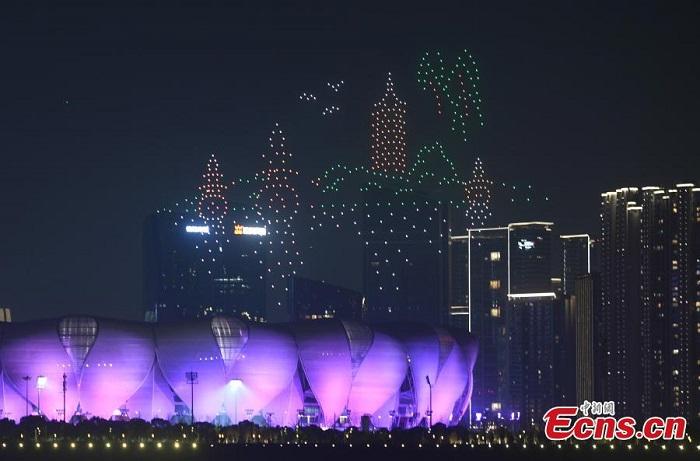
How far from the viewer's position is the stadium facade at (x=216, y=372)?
134000 mm

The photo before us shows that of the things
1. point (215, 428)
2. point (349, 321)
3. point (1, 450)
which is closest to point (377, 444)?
point (215, 428)

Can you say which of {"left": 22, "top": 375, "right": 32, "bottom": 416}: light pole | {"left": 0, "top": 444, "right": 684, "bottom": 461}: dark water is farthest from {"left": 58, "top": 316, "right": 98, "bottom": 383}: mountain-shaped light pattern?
{"left": 0, "top": 444, "right": 684, "bottom": 461}: dark water

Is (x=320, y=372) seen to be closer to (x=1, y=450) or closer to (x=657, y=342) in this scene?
(x=1, y=450)

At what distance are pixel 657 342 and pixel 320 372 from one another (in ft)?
219

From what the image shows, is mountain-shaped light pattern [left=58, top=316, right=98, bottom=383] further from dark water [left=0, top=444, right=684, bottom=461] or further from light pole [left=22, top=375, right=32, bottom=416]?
dark water [left=0, top=444, right=684, bottom=461]

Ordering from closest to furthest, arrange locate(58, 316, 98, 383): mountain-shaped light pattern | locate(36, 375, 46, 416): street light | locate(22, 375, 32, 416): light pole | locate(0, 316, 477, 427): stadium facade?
locate(36, 375, 46, 416): street light → locate(22, 375, 32, 416): light pole → locate(58, 316, 98, 383): mountain-shaped light pattern → locate(0, 316, 477, 427): stadium facade

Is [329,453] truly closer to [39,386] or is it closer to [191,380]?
[191,380]

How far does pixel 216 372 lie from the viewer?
138 m

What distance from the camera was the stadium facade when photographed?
440ft

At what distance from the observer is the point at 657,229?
196125mm

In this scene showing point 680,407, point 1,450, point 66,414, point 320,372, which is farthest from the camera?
point 680,407

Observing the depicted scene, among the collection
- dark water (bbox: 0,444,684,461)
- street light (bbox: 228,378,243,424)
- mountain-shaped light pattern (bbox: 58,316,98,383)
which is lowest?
dark water (bbox: 0,444,684,461)

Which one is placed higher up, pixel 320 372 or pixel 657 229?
pixel 657 229

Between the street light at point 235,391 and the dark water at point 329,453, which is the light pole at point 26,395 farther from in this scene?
the dark water at point 329,453
